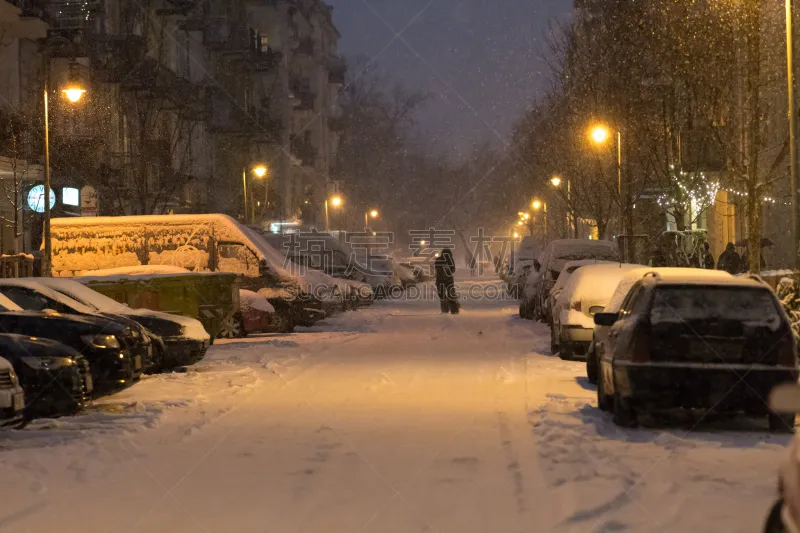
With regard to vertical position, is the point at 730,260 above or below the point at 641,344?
above

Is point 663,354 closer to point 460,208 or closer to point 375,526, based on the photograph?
point 375,526

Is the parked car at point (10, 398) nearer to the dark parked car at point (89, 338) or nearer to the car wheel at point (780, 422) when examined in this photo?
the dark parked car at point (89, 338)

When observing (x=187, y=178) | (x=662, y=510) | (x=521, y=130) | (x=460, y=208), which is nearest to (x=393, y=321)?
(x=187, y=178)

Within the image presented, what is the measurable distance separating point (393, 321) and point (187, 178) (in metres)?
18.8

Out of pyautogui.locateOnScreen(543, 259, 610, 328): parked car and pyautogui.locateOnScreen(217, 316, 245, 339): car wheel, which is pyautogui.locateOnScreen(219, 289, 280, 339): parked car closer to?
pyautogui.locateOnScreen(217, 316, 245, 339): car wheel

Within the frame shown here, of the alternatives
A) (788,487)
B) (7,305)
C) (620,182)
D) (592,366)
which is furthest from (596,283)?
(620,182)

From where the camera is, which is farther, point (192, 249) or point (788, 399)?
point (192, 249)

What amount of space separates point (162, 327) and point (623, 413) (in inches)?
325

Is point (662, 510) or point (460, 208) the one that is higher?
point (460, 208)

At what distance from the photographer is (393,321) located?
31.7 m

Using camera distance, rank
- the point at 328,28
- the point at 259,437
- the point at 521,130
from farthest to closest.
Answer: the point at 328,28, the point at 521,130, the point at 259,437

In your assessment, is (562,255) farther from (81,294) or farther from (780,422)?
(780,422)

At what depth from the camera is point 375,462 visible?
31.2ft

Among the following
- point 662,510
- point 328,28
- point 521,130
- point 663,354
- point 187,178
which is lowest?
point 662,510
